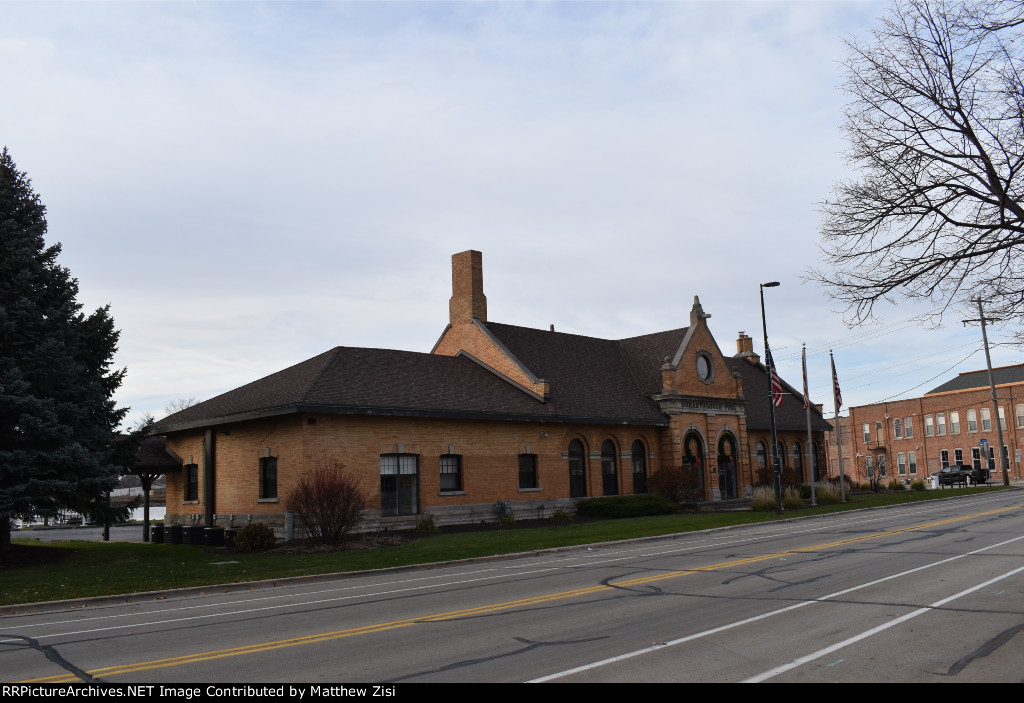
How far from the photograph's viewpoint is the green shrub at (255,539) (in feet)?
78.4

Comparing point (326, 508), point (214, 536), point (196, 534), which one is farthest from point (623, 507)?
point (196, 534)

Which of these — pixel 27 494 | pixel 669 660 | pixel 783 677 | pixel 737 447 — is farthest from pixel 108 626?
pixel 737 447

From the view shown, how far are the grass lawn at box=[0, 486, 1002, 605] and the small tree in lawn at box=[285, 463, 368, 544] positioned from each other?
65.5 inches


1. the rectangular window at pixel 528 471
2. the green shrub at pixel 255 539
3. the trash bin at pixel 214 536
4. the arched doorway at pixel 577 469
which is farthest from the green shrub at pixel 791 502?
the trash bin at pixel 214 536

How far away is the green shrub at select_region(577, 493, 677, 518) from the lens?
33219 millimetres

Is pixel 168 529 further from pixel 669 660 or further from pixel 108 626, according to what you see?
pixel 669 660

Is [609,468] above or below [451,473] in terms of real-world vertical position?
below

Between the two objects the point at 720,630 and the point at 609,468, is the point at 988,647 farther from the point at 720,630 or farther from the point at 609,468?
the point at 609,468

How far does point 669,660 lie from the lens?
25.8 ft

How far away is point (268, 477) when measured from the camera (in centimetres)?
2812

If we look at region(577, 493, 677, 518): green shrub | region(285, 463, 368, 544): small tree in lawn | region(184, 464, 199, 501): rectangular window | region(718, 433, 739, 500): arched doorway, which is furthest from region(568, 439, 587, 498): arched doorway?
region(184, 464, 199, 501): rectangular window

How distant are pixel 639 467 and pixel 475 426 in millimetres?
10809

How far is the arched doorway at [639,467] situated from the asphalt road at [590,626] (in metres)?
20.4

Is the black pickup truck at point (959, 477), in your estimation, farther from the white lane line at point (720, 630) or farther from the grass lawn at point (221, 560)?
the white lane line at point (720, 630)
